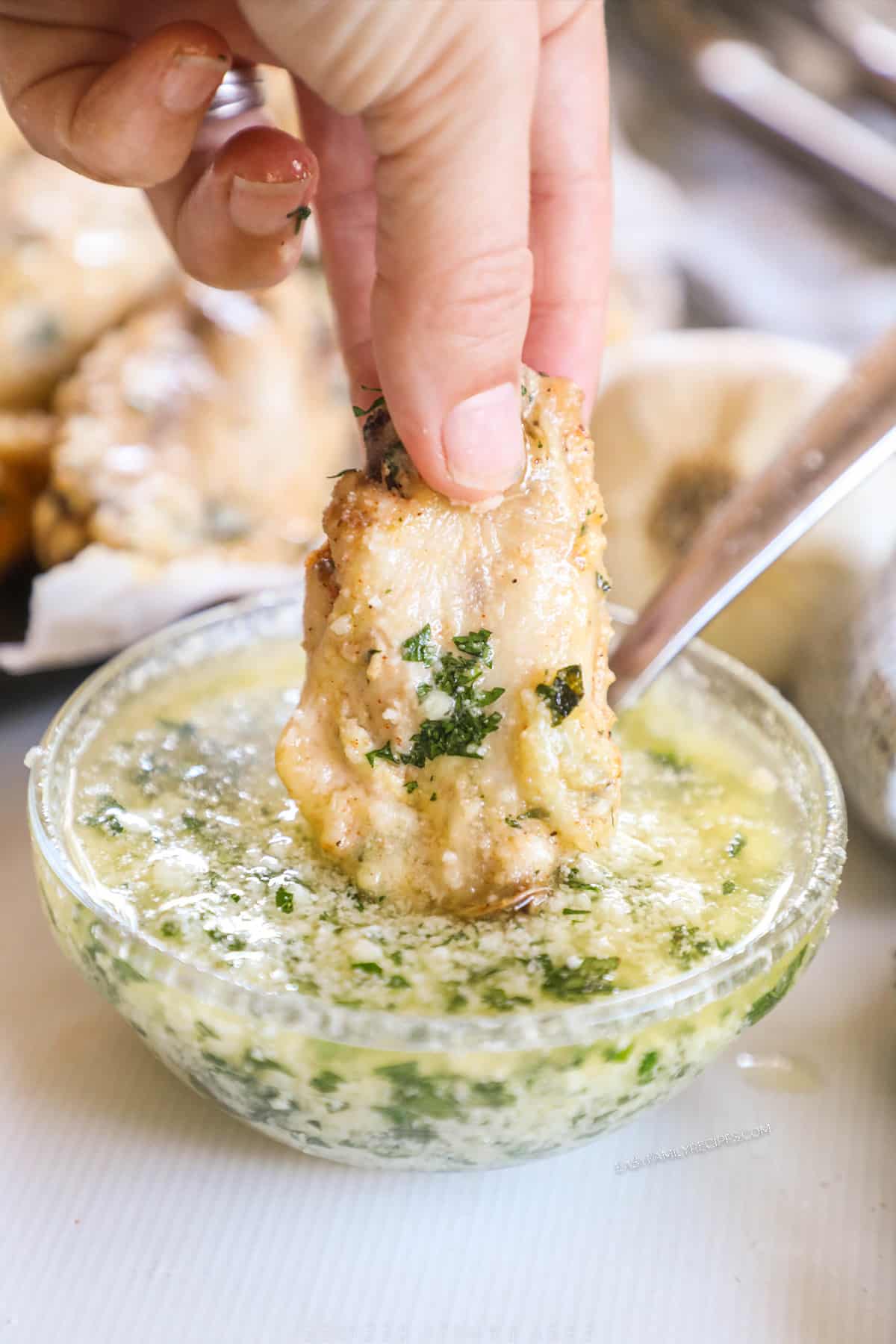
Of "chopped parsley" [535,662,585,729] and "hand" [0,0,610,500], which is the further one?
"chopped parsley" [535,662,585,729]

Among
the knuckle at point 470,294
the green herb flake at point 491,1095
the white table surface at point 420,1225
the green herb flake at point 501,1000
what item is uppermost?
the knuckle at point 470,294

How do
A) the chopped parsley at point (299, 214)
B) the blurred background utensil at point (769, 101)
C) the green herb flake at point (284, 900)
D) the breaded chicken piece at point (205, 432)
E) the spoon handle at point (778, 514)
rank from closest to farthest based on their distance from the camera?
the green herb flake at point (284, 900)
the chopped parsley at point (299, 214)
the spoon handle at point (778, 514)
the breaded chicken piece at point (205, 432)
the blurred background utensil at point (769, 101)

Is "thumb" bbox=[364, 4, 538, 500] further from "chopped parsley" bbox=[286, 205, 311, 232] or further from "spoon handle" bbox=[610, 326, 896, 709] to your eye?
"spoon handle" bbox=[610, 326, 896, 709]

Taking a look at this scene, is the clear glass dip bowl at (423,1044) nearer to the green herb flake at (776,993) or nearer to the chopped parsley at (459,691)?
the green herb flake at (776,993)

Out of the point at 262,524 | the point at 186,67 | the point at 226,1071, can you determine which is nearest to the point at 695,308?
the point at 262,524

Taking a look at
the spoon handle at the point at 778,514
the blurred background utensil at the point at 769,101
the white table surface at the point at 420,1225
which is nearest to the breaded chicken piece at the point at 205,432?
the spoon handle at the point at 778,514

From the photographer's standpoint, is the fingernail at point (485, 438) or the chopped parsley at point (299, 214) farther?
the chopped parsley at point (299, 214)

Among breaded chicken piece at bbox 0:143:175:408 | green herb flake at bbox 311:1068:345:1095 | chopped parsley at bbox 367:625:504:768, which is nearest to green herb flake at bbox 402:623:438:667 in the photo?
chopped parsley at bbox 367:625:504:768
